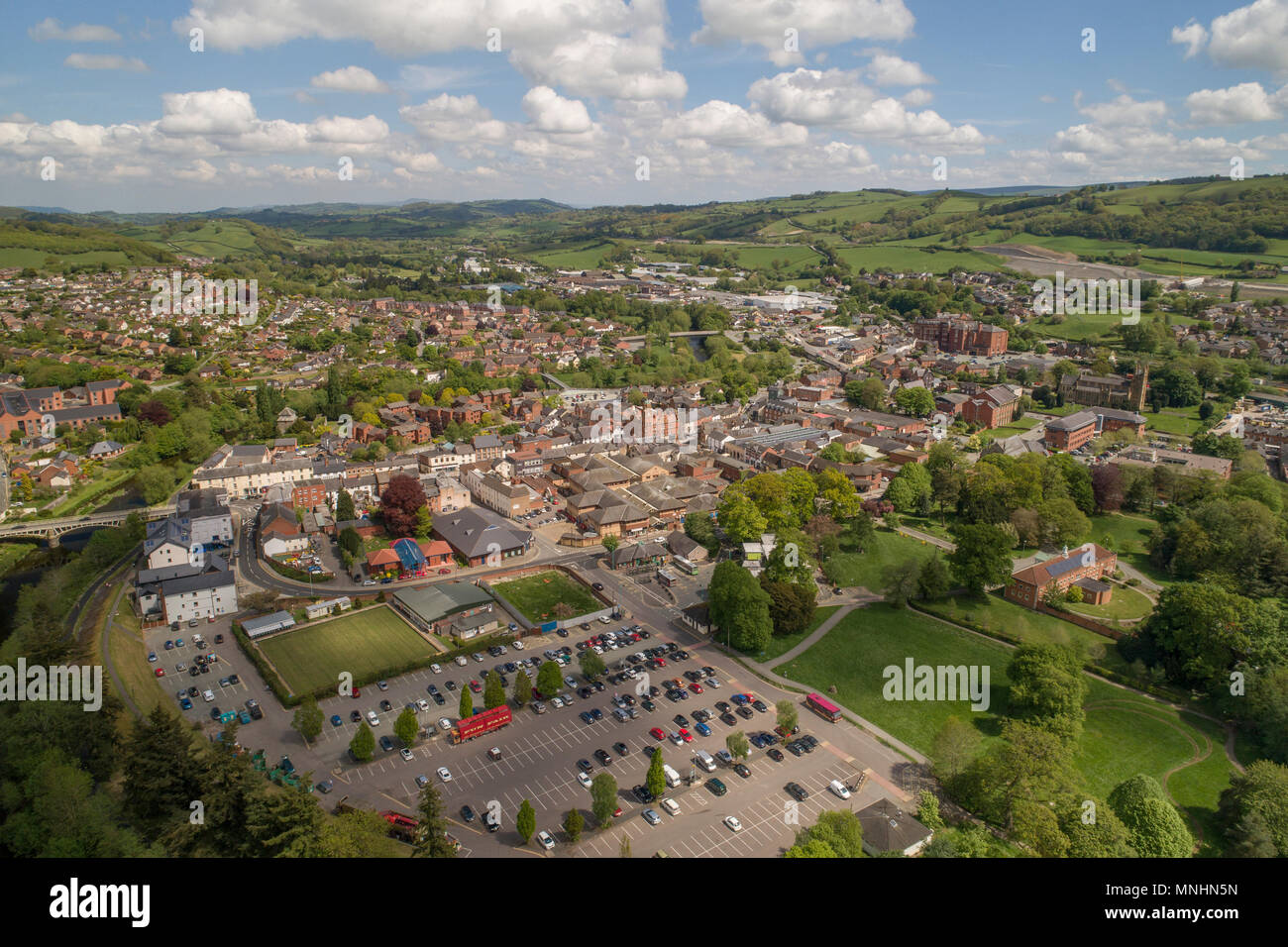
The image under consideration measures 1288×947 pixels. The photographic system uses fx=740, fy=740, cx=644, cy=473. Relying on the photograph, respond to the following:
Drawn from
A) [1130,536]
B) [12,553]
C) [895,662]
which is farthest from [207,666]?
[1130,536]

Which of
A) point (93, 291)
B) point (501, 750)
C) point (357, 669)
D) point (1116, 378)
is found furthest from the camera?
point (93, 291)

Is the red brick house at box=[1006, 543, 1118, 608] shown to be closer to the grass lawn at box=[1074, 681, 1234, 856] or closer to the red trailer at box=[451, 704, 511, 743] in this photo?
the grass lawn at box=[1074, 681, 1234, 856]

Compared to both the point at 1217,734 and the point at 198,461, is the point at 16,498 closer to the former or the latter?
the point at 198,461

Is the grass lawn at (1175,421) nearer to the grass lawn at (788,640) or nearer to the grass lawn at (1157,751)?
the grass lawn at (1157,751)

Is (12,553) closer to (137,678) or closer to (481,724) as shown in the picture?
(137,678)

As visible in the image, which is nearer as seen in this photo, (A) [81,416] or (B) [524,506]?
(B) [524,506]

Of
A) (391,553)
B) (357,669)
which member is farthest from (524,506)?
(357,669)
